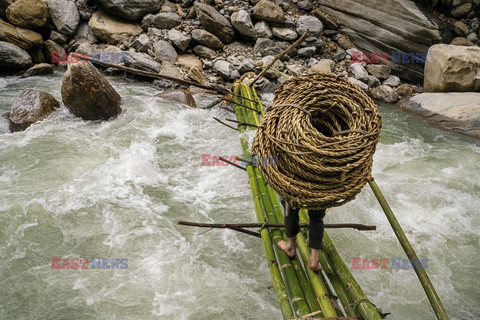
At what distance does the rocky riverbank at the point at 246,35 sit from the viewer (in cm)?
852

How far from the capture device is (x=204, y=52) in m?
9.33

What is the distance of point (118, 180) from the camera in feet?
13.8

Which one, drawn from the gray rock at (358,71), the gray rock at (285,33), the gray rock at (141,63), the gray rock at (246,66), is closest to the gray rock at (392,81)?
the gray rock at (358,71)

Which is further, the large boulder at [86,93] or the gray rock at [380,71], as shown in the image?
the gray rock at [380,71]

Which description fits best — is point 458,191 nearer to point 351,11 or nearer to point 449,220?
point 449,220

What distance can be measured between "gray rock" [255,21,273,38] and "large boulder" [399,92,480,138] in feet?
15.4

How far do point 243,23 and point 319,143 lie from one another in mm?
9044

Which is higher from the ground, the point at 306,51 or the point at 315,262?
the point at 306,51

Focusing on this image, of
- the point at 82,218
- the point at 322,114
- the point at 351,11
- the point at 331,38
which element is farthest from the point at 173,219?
the point at 351,11

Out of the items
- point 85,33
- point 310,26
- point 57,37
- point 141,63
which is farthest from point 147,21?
point 310,26

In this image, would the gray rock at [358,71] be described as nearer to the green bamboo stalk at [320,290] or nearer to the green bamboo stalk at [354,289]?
the green bamboo stalk at [354,289]

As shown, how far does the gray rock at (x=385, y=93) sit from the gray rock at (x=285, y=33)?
317 cm

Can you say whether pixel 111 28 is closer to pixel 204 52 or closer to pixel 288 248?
pixel 204 52

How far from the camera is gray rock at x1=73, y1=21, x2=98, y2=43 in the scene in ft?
30.6
